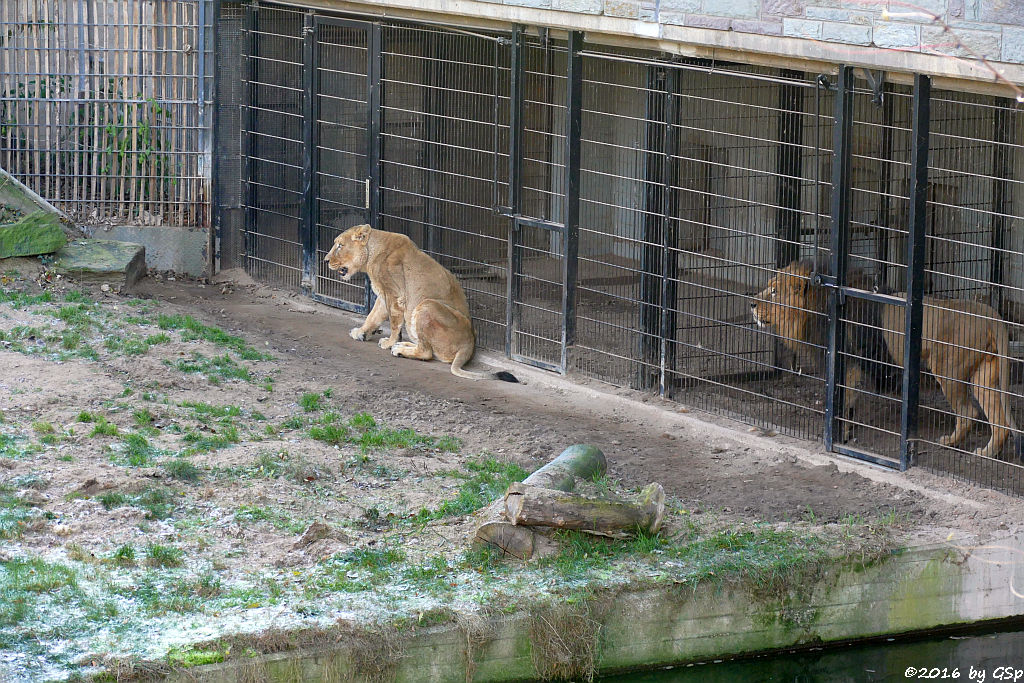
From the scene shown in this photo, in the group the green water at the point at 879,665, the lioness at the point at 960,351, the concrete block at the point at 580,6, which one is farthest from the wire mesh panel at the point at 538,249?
the green water at the point at 879,665

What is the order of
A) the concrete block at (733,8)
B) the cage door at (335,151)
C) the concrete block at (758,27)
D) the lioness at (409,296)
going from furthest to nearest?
the cage door at (335,151) → the lioness at (409,296) → the concrete block at (733,8) → the concrete block at (758,27)

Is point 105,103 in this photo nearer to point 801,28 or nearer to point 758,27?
point 758,27

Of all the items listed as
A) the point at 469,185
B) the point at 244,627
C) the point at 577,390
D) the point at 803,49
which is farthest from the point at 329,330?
the point at 244,627

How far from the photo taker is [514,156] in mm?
11391

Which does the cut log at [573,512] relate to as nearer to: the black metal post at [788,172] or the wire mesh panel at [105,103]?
the black metal post at [788,172]

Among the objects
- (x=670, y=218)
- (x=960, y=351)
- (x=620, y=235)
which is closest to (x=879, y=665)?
(x=960, y=351)

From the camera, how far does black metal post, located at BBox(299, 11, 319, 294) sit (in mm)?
13398

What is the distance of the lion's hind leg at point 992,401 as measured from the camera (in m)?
8.88

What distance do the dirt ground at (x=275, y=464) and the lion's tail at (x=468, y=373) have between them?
3.5 inches

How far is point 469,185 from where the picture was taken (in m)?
12.4

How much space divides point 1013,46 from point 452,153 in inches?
226

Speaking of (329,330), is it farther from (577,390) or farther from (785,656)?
(785,656)

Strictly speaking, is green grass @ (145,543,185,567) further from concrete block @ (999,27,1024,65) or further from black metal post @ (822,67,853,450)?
concrete block @ (999,27,1024,65)

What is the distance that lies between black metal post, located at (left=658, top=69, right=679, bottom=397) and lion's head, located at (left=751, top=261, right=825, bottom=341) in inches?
24.3
